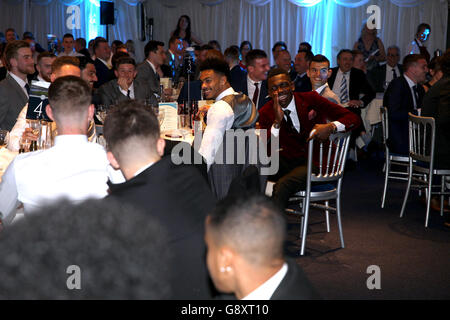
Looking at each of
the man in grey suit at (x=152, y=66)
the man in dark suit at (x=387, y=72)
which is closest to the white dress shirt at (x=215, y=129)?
the man in grey suit at (x=152, y=66)

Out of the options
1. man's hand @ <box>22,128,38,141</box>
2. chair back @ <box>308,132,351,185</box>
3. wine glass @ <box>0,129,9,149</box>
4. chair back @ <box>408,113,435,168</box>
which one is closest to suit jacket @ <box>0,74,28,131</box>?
wine glass @ <box>0,129,9,149</box>

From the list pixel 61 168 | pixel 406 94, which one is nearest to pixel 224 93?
pixel 61 168

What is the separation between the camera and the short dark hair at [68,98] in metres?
2.12

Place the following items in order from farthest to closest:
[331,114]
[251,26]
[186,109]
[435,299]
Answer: [251,26]
[186,109]
[331,114]
[435,299]

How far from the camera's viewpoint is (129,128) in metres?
1.72

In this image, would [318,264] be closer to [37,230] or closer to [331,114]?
[331,114]

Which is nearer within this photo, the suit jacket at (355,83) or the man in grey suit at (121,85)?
the man in grey suit at (121,85)

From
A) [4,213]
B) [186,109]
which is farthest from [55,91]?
[186,109]

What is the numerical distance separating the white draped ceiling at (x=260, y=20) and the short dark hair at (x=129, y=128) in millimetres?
9170

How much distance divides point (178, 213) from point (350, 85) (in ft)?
19.8

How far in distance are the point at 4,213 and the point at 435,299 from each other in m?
2.43

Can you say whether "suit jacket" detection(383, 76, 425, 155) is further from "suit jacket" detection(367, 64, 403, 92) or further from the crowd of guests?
"suit jacket" detection(367, 64, 403, 92)

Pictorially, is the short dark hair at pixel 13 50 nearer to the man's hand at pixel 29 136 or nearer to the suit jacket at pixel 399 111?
the man's hand at pixel 29 136

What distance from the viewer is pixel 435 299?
10.0ft
